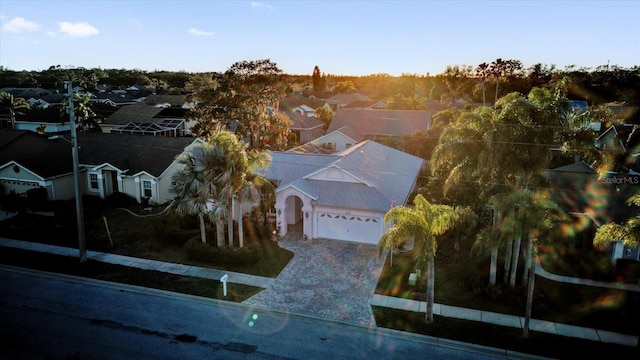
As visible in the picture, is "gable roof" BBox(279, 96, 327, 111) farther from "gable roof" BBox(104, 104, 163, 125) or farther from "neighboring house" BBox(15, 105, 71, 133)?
"neighboring house" BBox(15, 105, 71, 133)

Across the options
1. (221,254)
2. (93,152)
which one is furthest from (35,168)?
(221,254)

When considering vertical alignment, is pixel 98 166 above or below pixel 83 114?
below

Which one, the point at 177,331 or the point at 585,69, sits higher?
the point at 585,69

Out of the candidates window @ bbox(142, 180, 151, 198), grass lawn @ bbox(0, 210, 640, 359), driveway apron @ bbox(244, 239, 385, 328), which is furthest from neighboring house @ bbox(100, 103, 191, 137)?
driveway apron @ bbox(244, 239, 385, 328)

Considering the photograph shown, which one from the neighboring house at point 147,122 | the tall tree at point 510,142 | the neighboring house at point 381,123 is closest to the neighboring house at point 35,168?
the neighboring house at point 147,122

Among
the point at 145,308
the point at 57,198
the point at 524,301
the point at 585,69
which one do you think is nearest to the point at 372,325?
the point at 524,301

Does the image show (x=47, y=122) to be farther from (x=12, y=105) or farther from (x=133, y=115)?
(x=133, y=115)

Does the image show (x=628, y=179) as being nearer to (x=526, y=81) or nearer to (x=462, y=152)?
(x=462, y=152)
